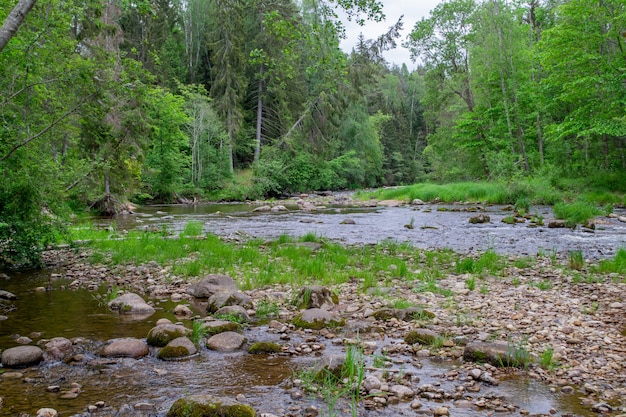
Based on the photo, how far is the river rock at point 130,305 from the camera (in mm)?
6550

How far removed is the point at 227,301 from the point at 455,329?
11.2 feet

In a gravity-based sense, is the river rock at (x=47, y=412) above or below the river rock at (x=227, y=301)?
above

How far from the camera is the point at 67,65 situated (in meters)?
8.05

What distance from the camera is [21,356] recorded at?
4.45m

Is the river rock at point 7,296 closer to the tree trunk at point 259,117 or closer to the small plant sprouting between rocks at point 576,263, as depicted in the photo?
the small plant sprouting between rocks at point 576,263

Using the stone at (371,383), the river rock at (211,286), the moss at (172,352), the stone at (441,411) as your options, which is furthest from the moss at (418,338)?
the river rock at (211,286)

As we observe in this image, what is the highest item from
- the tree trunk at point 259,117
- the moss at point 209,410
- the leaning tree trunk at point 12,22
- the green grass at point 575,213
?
the tree trunk at point 259,117

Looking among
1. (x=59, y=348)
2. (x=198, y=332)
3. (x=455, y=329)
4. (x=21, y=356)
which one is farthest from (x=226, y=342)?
(x=455, y=329)

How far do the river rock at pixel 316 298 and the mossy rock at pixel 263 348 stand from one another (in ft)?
5.81

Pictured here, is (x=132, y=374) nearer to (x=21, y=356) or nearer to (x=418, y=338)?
(x=21, y=356)

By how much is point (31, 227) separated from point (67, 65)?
3.16 meters

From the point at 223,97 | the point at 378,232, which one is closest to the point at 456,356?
the point at 378,232

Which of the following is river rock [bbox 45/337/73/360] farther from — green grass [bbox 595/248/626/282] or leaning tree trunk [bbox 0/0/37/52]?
green grass [bbox 595/248/626/282]

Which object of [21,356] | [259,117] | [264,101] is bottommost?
[21,356]
